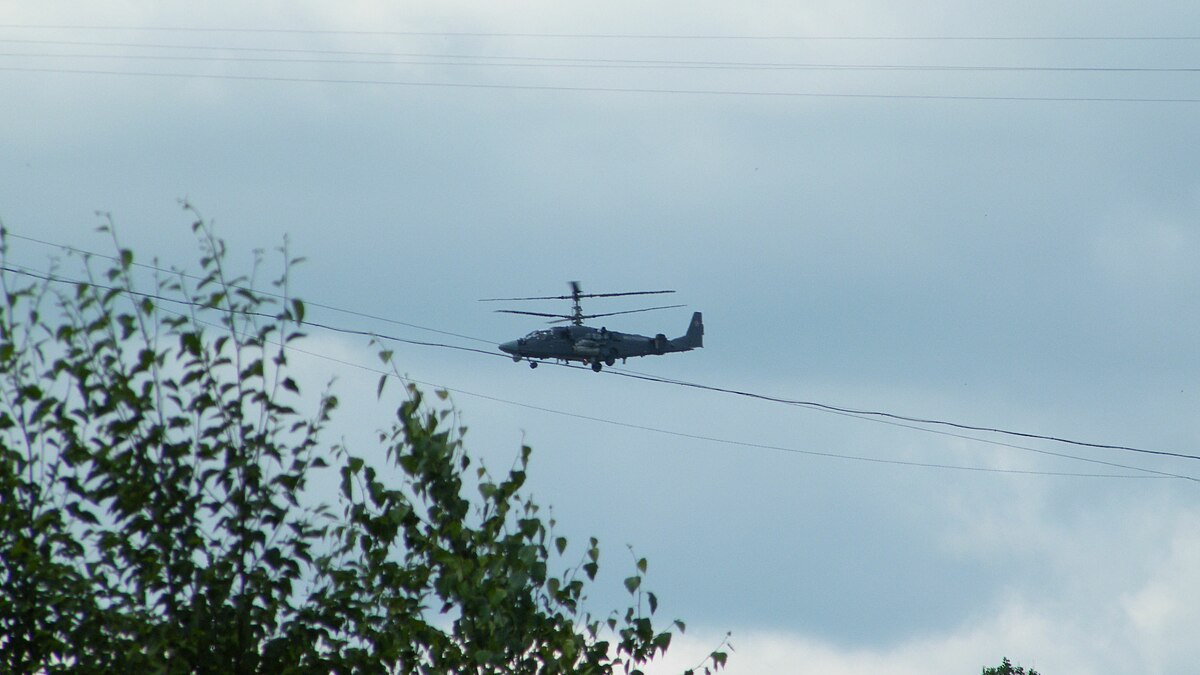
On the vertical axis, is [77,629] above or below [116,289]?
below

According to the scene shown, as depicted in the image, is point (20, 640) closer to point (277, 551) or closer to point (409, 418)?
point (277, 551)

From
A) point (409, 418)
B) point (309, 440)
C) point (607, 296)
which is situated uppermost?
point (607, 296)

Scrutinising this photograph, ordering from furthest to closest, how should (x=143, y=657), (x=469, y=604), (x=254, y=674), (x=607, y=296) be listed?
(x=607, y=296)
(x=469, y=604)
(x=254, y=674)
(x=143, y=657)

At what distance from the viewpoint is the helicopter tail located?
186 ft

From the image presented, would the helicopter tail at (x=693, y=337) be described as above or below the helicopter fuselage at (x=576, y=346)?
above

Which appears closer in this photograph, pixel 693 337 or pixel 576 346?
pixel 576 346

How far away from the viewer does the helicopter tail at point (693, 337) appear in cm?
5681

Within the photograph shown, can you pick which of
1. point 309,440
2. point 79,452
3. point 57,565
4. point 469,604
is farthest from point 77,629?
point 469,604

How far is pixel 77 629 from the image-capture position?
24.8ft

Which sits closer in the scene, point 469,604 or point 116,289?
point 116,289

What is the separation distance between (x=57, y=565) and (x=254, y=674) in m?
1.15

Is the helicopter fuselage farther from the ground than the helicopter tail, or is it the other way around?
the helicopter tail

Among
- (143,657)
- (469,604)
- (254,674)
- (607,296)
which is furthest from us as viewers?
(607,296)

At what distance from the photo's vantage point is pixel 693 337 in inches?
2383
